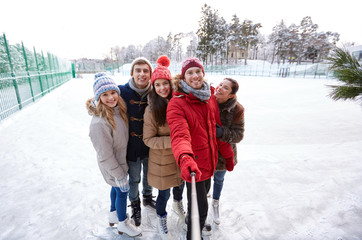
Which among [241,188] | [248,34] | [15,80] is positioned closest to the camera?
[241,188]

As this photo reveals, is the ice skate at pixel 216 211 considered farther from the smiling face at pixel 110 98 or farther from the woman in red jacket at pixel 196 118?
the smiling face at pixel 110 98

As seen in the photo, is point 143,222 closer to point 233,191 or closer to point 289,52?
point 233,191

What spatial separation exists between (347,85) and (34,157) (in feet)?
17.0

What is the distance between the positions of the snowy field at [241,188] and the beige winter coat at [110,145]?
0.83m

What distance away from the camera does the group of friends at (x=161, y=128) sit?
1495mm

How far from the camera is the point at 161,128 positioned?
1698mm

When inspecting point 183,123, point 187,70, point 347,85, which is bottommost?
point 183,123

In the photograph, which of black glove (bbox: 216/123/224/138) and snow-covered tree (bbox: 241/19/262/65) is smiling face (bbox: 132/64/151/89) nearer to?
black glove (bbox: 216/123/224/138)

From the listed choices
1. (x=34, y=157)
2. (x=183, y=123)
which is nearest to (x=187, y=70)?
(x=183, y=123)

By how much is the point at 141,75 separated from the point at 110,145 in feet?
2.47

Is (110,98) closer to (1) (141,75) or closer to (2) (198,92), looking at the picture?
(1) (141,75)

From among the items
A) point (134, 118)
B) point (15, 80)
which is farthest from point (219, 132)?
point (15, 80)

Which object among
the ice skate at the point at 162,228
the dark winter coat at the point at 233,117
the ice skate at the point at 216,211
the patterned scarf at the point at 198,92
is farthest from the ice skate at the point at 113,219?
the patterned scarf at the point at 198,92

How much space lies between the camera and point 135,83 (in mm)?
1854
